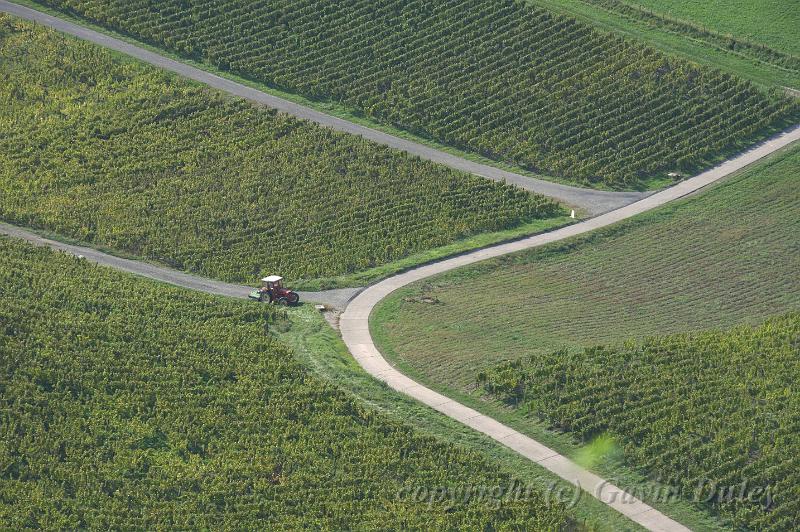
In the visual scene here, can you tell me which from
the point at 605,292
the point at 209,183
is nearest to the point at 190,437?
the point at 605,292

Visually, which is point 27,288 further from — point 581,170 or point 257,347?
point 581,170

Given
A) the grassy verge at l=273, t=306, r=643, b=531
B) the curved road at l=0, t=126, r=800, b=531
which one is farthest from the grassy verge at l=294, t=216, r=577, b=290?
the grassy verge at l=273, t=306, r=643, b=531

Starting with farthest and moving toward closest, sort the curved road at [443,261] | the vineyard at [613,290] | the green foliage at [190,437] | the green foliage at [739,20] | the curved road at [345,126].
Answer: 1. the green foliage at [739,20]
2. the curved road at [345,126]
3. the vineyard at [613,290]
4. the curved road at [443,261]
5. the green foliage at [190,437]

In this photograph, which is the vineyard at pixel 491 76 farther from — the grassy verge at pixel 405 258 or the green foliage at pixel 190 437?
the green foliage at pixel 190 437

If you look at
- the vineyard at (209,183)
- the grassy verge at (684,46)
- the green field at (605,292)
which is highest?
the grassy verge at (684,46)

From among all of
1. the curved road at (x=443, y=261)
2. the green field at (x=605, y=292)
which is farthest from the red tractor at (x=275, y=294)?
the green field at (x=605, y=292)

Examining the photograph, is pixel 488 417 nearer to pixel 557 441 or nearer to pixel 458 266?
pixel 557 441

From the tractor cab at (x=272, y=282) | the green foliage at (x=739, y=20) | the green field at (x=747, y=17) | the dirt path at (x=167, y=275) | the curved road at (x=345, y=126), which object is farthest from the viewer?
the green field at (x=747, y=17)
